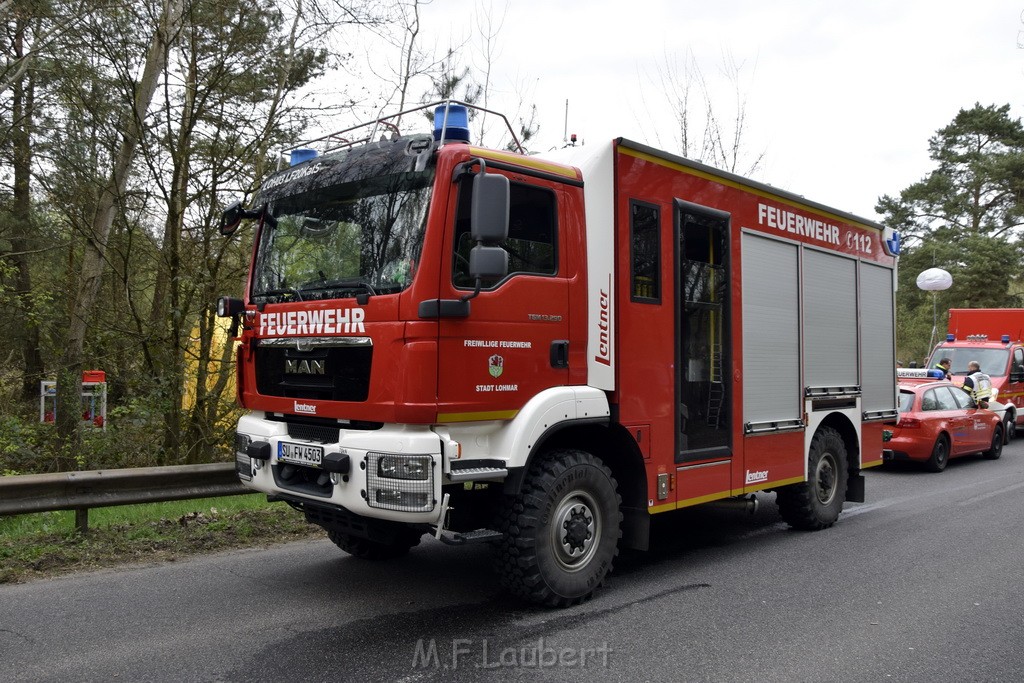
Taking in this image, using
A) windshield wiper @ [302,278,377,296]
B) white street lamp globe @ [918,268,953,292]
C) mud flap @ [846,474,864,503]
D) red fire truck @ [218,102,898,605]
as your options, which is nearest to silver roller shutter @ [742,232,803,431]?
red fire truck @ [218,102,898,605]

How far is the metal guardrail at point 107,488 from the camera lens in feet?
19.4

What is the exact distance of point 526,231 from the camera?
4.95 m

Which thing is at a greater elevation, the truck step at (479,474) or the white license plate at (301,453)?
the white license plate at (301,453)

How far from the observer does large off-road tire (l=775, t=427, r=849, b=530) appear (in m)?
7.44

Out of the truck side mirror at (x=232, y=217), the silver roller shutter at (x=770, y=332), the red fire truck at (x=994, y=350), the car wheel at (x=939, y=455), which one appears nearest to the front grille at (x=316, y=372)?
the truck side mirror at (x=232, y=217)

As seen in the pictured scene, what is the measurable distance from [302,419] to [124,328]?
20.1 feet

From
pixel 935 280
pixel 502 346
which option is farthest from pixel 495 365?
pixel 935 280

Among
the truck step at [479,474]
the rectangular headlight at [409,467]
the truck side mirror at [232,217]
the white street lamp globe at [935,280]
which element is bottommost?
the truck step at [479,474]

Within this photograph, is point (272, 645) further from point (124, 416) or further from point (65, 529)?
point (124, 416)

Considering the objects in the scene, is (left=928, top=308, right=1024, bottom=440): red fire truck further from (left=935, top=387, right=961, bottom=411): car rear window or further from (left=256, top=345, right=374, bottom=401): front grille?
(left=256, top=345, right=374, bottom=401): front grille

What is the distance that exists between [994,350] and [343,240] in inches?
654

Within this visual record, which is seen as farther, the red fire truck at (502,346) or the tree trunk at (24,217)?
the tree trunk at (24,217)

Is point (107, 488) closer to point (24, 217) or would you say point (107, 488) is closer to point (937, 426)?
point (24, 217)

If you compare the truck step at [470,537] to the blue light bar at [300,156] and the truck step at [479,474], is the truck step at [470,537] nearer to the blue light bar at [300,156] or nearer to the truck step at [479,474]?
the truck step at [479,474]
